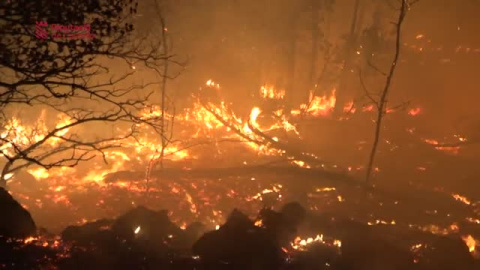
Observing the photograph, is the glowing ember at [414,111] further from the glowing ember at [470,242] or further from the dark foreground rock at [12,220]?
the dark foreground rock at [12,220]

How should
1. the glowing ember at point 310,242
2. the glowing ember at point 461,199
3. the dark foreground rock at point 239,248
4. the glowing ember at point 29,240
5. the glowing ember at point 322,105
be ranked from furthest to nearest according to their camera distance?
the glowing ember at point 322,105 → the glowing ember at point 461,199 → the glowing ember at point 310,242 → the dark foreground rock at point 239,248 → the glowing ember at point 29,240

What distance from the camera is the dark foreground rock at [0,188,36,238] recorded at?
29.0 feet

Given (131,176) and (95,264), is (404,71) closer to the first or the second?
(131,176)

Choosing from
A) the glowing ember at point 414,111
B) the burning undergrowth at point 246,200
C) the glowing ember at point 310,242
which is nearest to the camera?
the burning undergrowth at point 246,200

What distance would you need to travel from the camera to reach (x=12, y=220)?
9.03m

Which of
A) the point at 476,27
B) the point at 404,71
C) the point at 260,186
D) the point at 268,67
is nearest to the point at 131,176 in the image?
the point at 260,186

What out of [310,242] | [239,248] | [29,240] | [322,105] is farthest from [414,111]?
[29,240]

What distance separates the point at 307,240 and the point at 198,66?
1976cm

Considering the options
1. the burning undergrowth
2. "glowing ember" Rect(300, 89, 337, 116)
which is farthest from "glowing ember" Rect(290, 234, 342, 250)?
"glowing ember" Rect(300, 89, 337, 116)

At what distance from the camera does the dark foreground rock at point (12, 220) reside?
883 cm

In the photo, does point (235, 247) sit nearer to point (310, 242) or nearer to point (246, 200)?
point (310, 242)

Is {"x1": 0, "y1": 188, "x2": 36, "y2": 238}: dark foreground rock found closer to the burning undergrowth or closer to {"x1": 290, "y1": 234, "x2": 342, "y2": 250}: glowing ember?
the burning undergrowth

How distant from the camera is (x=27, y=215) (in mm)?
9477

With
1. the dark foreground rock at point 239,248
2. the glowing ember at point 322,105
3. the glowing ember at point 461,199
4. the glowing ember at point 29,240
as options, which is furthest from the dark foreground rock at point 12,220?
the glowing ember at point 322,105
